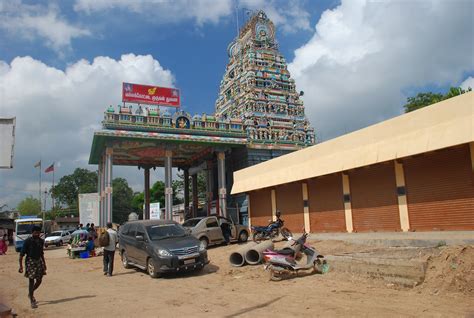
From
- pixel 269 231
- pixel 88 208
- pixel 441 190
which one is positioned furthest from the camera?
pixel 88 208

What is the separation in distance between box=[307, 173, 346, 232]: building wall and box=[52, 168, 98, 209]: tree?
74417 mm

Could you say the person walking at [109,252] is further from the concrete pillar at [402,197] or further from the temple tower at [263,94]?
the temple tower at [263,94]

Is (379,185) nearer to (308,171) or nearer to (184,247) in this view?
(308,171)

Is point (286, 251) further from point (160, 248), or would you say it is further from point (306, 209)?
point (306, 209)

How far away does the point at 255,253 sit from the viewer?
12391 millimetres

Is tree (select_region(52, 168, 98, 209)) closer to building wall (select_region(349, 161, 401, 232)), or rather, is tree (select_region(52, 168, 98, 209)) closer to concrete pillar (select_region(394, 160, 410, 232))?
building wall (select_region(349, 161, 401, 232))

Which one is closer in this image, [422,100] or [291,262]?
[291,262]

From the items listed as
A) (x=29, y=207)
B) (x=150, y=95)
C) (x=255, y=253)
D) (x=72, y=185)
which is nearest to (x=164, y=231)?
(x=255, y=253)

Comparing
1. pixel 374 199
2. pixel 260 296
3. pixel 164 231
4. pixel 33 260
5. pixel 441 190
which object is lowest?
pixel 260 296

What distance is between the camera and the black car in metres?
11.0

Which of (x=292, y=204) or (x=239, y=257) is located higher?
(x=292, y=204)

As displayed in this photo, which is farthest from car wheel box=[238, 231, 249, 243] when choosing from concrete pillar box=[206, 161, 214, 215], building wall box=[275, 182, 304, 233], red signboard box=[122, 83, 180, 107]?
concrete pillar box=[206, 161, 214, 215]

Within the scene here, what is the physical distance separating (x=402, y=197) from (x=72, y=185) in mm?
83614

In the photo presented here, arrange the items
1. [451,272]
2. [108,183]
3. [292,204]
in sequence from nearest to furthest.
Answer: [451,272] → [292,204] → [108,183]
